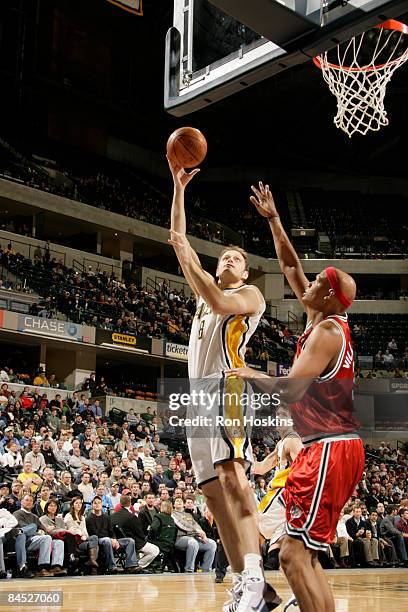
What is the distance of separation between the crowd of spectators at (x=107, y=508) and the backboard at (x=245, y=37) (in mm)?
5877

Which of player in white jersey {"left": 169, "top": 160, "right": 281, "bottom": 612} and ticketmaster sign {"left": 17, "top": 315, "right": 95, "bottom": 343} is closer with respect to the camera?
player in white jersey {"left": 169, "top": 160, "right": 281, "bottom": 612}

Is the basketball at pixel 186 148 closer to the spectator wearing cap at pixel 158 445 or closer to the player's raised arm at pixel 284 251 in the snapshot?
the player's raised arm at pixel 284 251

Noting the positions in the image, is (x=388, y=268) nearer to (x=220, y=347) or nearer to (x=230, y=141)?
(x=230, y=141)

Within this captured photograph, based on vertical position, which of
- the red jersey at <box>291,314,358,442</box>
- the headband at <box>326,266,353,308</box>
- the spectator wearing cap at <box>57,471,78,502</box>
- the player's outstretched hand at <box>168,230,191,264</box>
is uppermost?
the player's outstretched hand at <box>168,230,191,264</box>

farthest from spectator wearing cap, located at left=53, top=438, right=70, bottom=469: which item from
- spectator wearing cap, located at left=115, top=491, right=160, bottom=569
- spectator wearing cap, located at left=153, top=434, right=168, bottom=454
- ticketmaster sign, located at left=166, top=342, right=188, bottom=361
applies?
ticketmaster sign, located at left=166, top=342, right=188, bottom=361

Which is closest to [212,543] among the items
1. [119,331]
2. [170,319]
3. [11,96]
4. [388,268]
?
[119,331]

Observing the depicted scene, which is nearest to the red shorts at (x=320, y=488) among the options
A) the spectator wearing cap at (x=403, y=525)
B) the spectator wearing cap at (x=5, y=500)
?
the spectator wearing cap at (x=5, y=500)

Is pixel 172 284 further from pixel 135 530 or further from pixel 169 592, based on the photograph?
pixel 169 592

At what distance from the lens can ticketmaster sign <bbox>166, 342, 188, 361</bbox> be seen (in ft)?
77.6

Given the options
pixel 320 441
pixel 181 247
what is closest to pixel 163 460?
pixel 181 247

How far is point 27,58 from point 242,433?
2452cm

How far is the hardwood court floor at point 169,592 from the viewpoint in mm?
6000

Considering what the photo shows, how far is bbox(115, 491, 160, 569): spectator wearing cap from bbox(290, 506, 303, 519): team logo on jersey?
294 inches

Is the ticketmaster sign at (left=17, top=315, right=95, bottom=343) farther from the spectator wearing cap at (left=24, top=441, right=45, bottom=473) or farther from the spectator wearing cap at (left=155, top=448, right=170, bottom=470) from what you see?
the spectator wearing cap at (left=24, top=441, right=45, bottom=473)
